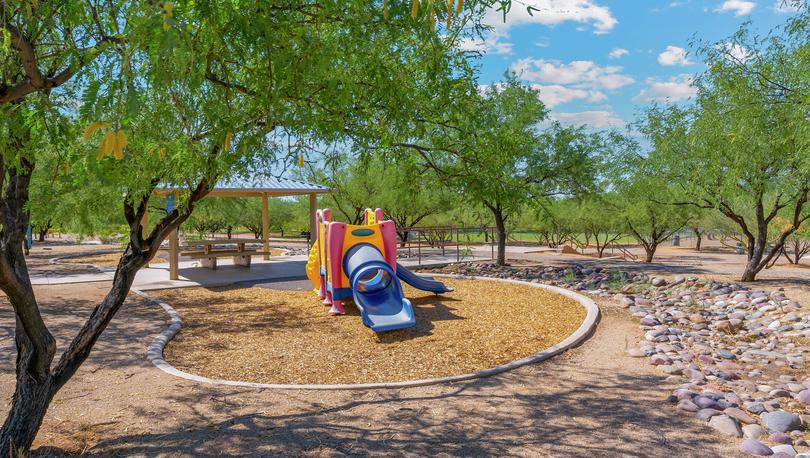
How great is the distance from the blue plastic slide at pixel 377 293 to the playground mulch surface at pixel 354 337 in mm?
193

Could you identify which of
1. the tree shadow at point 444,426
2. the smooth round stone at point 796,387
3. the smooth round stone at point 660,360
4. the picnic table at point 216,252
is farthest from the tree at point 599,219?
the tree shadow at point 444,426

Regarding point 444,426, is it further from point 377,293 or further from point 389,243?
point 389,243

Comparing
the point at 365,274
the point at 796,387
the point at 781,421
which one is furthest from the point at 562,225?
the point at 781,421

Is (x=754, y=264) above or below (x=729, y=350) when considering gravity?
above

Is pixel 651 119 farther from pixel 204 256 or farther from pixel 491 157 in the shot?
pixel 204 256

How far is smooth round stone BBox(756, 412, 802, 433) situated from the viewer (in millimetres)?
Answer: 4121

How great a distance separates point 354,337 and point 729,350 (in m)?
4.57

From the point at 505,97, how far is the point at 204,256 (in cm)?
889

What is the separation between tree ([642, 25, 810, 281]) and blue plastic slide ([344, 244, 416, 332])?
539 cm

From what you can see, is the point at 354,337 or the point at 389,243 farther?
the point at 389,243

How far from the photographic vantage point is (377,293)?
29.4ft

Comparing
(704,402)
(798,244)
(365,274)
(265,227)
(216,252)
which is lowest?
(704,402)

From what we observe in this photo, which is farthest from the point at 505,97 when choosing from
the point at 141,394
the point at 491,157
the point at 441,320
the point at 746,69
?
the point at 141,394

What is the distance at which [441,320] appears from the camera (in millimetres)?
8578
